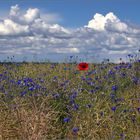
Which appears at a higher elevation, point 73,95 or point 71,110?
point 73,95

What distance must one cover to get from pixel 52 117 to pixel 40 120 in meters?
0.62

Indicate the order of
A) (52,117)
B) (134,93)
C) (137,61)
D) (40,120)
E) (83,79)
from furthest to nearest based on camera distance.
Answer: (137,61), (83,79), (134,93), (52,117), (40,120)

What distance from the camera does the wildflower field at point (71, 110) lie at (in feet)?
20.6

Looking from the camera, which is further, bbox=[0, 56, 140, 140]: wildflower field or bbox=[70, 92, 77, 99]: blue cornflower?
bbox=[70, 92, 77, 99]: blue cornflower

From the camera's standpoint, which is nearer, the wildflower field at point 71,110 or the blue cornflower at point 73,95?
the wildflower field at point 71,110

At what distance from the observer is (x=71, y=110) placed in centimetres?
706

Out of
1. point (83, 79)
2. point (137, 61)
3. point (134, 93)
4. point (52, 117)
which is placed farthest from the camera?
point (137, 61)

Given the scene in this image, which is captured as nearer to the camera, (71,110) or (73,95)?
(71,110)

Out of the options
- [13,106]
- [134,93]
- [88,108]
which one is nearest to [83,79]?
[134,93]

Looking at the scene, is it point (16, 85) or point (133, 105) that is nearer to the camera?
point (133, 105)

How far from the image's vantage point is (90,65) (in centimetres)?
1215

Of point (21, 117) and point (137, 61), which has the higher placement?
point (137, 61)

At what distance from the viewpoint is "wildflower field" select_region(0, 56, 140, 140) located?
6285 mm

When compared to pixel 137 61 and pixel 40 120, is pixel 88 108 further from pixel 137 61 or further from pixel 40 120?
pixel 137 61
